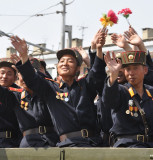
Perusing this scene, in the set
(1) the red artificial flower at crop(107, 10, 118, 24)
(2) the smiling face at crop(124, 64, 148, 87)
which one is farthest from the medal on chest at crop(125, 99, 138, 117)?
(1) the red artificial flower at crop(107, 10, 118, 24)

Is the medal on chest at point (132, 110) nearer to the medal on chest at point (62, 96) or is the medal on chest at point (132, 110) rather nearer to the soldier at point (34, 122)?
the medal on chest at point (62, 96)

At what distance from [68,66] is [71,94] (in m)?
0.39

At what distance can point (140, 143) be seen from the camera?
4.93m

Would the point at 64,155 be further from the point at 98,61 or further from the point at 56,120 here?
the point at 98,61

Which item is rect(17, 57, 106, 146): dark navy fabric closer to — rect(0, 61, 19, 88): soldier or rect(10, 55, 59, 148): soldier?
rect(10, 55, 59, 148): soldier

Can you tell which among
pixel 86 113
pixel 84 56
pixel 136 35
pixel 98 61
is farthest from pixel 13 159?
pixel 136 35

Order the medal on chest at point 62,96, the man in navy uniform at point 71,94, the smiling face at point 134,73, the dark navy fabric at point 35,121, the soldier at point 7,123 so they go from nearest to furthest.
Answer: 1. the smiling face at point 134,73
2. the man in navy uniform at point 71,94
3. the medal on chest at point 62,96
4. the dark navy fabric at point 35,121
5. the soldier at point 7,123

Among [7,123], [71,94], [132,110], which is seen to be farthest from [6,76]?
[132,110]

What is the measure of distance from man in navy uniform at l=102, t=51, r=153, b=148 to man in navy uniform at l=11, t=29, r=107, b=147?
0.36 meters

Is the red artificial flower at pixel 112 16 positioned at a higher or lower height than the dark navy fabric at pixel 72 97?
higher

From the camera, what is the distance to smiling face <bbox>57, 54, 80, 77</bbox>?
5.71 m

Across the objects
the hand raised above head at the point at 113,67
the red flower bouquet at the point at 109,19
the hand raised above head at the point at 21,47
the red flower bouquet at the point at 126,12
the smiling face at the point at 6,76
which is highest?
the red flower bouquet at the point at 126,12

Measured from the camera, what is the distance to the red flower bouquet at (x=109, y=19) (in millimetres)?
5285

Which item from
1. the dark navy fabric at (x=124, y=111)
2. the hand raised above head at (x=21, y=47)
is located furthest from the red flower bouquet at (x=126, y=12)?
the hand raised above head at (x=21, y=47)
